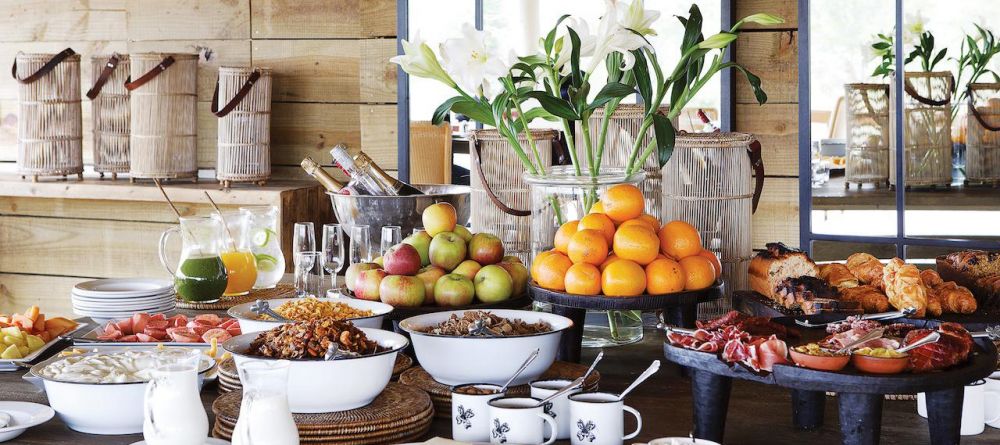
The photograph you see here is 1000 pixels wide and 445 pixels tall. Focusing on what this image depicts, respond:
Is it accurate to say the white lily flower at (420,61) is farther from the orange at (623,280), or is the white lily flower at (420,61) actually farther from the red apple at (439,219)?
the orange at (623,280)

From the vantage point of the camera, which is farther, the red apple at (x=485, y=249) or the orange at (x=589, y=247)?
the red apple at (x=485, y=249)

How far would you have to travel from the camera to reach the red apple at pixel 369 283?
183cm

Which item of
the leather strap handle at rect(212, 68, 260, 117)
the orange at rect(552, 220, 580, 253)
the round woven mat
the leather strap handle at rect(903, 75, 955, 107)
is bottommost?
the round woven mat

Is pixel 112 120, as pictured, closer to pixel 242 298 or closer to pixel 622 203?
pixel 242 298

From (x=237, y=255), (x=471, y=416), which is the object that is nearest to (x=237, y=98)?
(x=237, y=255)

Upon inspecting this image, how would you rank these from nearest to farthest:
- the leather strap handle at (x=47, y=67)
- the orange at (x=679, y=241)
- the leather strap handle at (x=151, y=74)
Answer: the orange at (x=679, y=241)
the leather strap handle at (x=151, y=74)
the leather strap handle at (x=47, y=67)

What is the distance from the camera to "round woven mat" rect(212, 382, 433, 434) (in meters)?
1.34

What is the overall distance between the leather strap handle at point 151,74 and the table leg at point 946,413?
2.94 metres

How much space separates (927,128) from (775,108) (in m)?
0.48

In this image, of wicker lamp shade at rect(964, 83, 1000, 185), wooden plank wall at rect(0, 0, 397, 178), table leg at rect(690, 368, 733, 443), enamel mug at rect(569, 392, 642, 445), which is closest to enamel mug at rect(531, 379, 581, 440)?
enamel mug at rect(569, 392, 642, 445)

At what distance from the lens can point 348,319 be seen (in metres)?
1.62

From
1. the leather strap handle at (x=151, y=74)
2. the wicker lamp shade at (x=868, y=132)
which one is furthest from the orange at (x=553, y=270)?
the leather strap handle at (x=151, y=74)

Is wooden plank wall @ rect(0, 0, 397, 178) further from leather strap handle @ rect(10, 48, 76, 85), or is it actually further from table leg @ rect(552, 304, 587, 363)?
table leg @ rect(552, 304, 587, 363)

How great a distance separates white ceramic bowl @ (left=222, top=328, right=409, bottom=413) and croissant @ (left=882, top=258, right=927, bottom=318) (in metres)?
0.78
